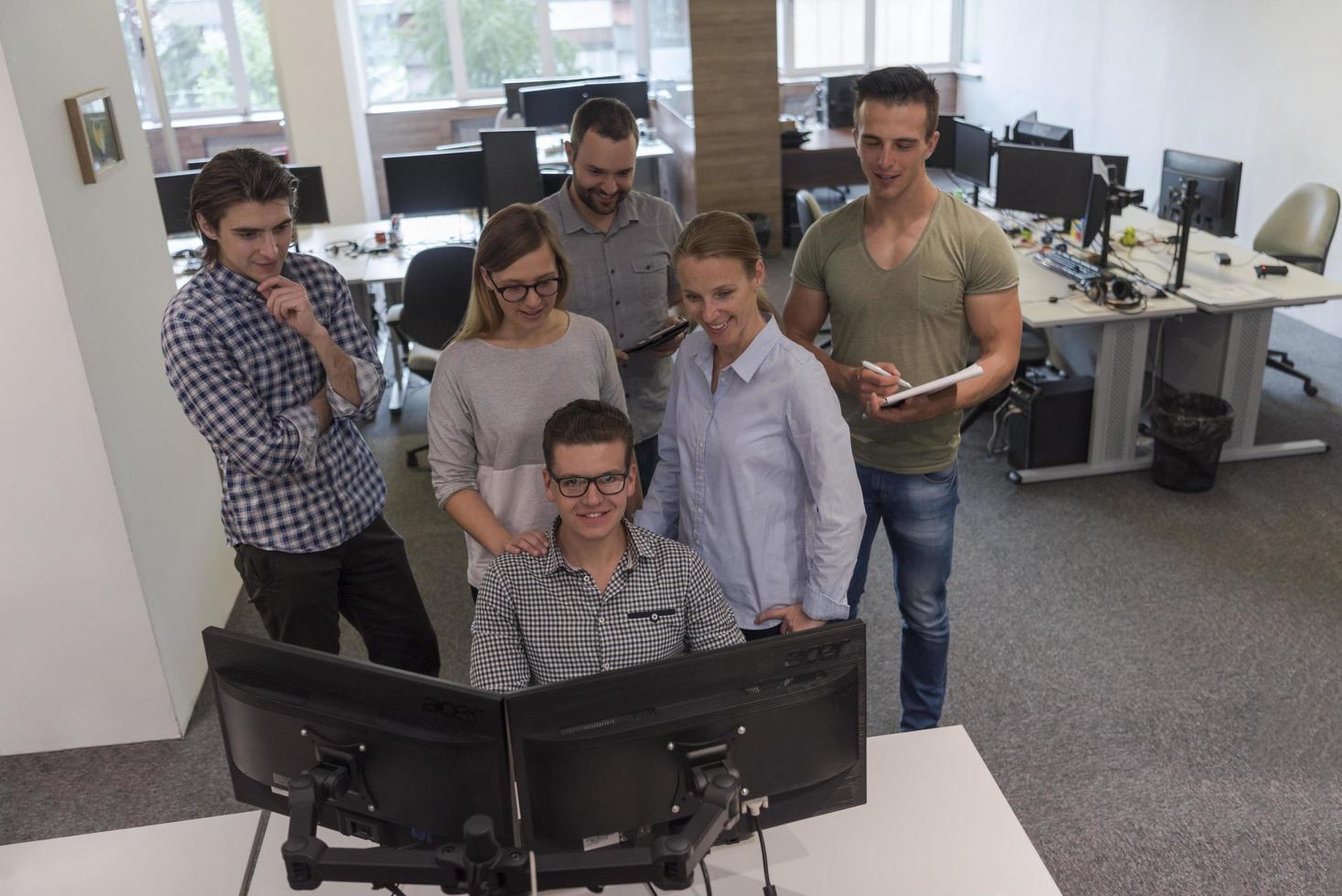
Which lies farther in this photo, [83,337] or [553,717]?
[83,337]

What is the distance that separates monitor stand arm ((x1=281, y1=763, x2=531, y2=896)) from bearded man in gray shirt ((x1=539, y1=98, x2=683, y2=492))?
1.60 metres

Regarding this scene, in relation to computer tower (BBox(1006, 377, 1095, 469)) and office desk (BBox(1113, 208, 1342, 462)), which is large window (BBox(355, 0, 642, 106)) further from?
computer tower (BBox(1006, 377, 1095, 469))

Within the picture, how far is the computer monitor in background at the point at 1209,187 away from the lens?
16.2 feet

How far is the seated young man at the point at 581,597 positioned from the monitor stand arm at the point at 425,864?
60cm

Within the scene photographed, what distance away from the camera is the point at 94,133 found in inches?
119

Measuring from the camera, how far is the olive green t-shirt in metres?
2.37

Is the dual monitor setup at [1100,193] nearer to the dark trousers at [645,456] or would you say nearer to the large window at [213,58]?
the dark trousers at [645,456]

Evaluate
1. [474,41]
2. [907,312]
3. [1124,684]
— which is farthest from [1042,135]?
[474,41]

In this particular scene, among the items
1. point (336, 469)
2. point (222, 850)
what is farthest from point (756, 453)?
point (222, 850)

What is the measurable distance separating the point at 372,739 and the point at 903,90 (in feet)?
5.29

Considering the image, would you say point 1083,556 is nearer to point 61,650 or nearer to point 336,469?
point 336,469

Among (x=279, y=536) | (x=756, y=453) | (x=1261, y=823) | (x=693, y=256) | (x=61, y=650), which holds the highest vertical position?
(x=693, y=256)

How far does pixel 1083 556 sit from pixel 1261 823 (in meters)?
1.44

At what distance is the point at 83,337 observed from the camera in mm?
2871
